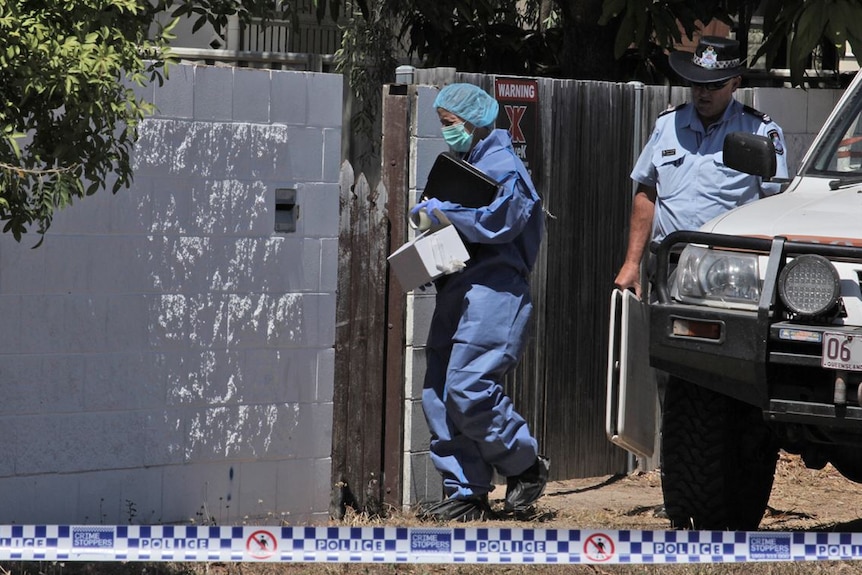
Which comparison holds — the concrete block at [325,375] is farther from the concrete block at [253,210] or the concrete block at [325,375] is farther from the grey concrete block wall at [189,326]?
the concrete block at [253,210]

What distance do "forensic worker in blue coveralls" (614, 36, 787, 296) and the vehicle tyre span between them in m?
1.09

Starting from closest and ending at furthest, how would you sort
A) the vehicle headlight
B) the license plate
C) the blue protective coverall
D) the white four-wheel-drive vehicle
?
the license plate, the white four-wheel-drive vehicle, the vehicle headlight, the blue protective coverall

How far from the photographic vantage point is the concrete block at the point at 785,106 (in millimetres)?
8664

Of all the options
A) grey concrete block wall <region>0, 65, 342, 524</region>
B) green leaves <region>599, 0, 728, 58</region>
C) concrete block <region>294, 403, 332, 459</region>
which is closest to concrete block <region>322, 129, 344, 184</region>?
grey concrete block wall <region>0, 65, 342, 524</region>

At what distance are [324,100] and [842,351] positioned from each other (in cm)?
271

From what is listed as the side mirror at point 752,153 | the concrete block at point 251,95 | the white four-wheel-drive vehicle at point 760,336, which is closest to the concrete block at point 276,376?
the concrete block at point 251,95

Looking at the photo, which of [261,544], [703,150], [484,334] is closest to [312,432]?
[484,334]

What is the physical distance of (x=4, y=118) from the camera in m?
4.34

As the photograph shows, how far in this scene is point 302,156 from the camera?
664 cm

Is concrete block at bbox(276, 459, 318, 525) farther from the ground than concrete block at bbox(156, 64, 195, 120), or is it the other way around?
concrete block at bbox(156, 64, 195, 120)

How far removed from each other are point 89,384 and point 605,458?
3.32 metres

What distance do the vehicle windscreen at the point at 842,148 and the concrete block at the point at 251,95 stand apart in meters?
2.39

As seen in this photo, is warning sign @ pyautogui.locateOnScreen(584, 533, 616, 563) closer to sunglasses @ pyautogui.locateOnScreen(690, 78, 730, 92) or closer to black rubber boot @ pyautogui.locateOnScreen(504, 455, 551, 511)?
black rubber boot @ pyautogui.locateOnScreen(504, 455, 551, 511)

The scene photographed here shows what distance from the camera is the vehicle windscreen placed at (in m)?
6.37
